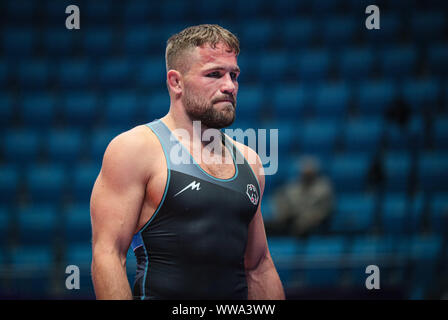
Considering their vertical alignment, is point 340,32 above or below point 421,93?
above

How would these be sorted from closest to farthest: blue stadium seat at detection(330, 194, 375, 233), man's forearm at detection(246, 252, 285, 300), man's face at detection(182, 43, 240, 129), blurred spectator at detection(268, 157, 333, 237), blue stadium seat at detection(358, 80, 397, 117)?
man's face at detection(182, 43, 240, 129), man's forearm at detection(246, 252, 285, 300), blurred spectator at detection(268, 157, 333, 237), blue stadium seat at detection(330, 194, 375, 233), blue stadium seat at detection(358, 80, 397, 117)

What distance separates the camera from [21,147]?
23.3ft

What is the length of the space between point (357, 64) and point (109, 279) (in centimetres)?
637

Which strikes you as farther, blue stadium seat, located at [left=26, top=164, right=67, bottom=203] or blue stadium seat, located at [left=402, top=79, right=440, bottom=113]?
blue stadium seat, located at [left=402, top=79, right=440, bottom=113]

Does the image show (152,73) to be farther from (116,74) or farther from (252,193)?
(252,193)

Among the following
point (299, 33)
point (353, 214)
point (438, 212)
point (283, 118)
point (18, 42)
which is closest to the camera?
point (353, 214)

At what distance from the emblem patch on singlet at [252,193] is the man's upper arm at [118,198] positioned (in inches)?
18.4

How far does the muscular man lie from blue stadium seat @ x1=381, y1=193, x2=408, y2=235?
3.73m

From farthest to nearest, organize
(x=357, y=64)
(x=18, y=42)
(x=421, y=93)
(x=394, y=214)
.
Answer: (x=18, y=42) < (x=357, y=64) < (x=421, y=93) < (x=394, y=214)

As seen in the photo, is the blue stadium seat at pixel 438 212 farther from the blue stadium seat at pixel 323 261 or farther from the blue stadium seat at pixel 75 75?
the blue stadium seat at pixel 75 75

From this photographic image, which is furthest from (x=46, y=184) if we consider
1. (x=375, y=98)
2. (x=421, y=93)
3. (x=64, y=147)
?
(x=421, y=93)

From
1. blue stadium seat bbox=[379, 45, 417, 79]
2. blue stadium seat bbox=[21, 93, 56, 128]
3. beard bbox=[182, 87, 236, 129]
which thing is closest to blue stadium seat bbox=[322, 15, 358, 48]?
blue stadium seat bbox=[379, 45, 417, 79]

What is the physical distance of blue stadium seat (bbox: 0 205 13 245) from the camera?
595cm

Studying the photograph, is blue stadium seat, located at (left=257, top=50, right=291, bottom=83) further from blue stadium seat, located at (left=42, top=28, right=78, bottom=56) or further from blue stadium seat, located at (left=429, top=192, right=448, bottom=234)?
blue stadium seat, located at (left=42, top=28, right=78, bottom=56)
